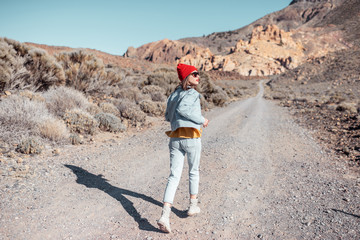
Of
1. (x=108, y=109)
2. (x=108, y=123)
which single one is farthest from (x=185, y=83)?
(x=108, y=109)

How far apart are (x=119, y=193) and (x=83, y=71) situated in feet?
31.5

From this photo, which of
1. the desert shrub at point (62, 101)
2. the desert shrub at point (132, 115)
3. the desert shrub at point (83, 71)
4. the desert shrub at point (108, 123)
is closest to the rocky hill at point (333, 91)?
the desert shrub at point (132, 115)

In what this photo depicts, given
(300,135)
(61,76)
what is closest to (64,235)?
(300,135)

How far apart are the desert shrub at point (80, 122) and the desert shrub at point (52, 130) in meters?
0.65

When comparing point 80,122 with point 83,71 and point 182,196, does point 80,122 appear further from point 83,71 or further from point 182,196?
point 83,71

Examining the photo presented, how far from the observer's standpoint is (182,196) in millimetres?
3488

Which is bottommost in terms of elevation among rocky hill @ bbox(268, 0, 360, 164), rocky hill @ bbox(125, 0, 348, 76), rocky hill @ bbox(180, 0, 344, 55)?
rocky hill @ bbox(268, 0, 360, 164)

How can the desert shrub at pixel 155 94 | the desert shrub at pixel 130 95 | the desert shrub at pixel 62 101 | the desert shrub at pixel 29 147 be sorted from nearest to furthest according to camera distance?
1. the desert shrub at pixel 29 147
2. the desert shrub at pixel 62 101
3. the desert shrub at pixel 130 95
4. the desert shrub at pixel 155 94

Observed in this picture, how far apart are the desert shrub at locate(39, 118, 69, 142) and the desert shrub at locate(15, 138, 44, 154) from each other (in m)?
0.65

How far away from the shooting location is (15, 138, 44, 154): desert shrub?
4.74 metres

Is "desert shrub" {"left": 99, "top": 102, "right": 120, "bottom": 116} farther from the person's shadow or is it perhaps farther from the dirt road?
the person's shadow

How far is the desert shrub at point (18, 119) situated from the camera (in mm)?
5145

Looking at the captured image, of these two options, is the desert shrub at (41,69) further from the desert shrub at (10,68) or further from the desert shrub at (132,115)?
the desert shrub at (132,115)

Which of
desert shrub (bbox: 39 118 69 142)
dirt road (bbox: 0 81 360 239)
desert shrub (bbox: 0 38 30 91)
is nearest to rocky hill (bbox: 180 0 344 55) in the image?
desert shrub (bbox: 0 38 30 91)
